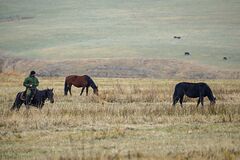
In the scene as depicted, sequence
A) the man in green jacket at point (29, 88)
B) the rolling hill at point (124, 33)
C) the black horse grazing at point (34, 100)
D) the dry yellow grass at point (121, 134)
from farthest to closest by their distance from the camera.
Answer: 1. the rolling hill at point (124, 33)
2. the black horse grazing at point (34, 100)
3. the man in green jacket at point (29, 88)
4. the dry yellow grass at point (121, 134)

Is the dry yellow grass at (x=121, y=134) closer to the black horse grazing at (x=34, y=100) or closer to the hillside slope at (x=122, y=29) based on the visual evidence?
the black horse grazing at (x=34, y=100)

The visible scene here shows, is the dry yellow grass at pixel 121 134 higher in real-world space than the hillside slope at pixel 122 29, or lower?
higher

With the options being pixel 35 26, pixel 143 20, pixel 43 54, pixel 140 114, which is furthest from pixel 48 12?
pixel 140 114

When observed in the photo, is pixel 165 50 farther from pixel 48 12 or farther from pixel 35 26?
pixel 48 12

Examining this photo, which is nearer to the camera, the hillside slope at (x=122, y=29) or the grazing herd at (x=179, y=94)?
the grazing herd at (x=179, y=94)

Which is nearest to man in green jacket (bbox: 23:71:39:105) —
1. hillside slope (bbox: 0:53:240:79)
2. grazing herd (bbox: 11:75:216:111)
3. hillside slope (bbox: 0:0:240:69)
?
grazing herd (bbox: 11:75:216:111)

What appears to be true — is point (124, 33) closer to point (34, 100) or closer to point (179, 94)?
point (179, 94)

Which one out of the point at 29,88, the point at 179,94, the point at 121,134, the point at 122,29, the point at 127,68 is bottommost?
the point at 127,68

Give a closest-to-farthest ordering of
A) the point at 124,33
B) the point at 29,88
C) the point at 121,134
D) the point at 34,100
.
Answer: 1. the point at 121,134
2. the point at 29,88
3. the point at 34,100
4. the point at 124,33

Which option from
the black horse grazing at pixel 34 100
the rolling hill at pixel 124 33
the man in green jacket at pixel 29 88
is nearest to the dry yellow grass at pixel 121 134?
the black horse grazing at pixel 34 100

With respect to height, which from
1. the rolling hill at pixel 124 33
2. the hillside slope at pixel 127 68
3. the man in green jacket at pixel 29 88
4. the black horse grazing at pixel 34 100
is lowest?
the hillside slope at pixel 127 68

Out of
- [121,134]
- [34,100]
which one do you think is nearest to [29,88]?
[34,100]

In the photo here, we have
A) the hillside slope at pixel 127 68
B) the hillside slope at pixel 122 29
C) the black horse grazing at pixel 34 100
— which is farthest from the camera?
the hillside slope at pixel 122 29

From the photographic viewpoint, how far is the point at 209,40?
70.8 m
